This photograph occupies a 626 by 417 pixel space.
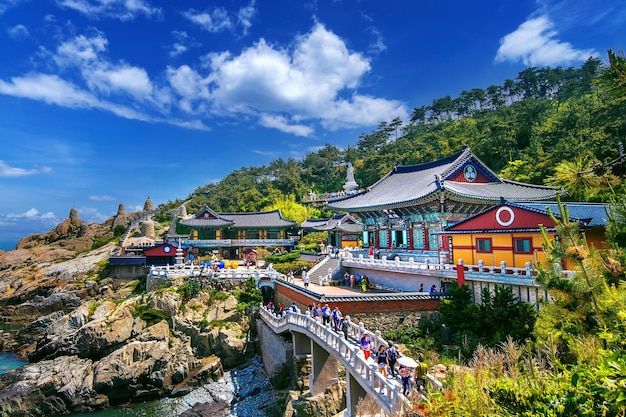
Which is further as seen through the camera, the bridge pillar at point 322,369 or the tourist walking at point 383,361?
the bridge pillar at point 322,369

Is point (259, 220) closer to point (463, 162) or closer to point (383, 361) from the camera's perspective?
point (463, 162)

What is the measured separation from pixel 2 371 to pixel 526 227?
3743 centimetres

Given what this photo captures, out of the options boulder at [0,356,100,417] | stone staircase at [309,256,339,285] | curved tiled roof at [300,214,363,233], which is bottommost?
boulder at [0,356,100,417]

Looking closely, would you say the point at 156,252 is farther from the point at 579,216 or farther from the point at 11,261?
the point at 579,216

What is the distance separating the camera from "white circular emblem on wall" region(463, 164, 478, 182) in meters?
29.2

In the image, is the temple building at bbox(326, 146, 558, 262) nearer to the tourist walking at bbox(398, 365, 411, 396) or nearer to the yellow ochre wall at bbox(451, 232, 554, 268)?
the yellow ochre wall at bbox(451, 232, 554, 268)

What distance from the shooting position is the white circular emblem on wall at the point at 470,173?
29.2 metres

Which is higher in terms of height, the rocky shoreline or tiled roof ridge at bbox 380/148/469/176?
tiled roof ridge at bbox 380/148/469/176

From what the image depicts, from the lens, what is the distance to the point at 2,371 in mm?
30672

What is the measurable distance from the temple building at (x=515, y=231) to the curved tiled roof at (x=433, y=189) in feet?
8.85

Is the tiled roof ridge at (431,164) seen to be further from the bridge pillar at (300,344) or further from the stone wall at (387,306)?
the bridge pillar at (300,344)

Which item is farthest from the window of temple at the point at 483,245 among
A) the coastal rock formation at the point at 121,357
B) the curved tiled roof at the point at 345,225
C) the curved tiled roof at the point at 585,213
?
the curved tiled roof at the point at 345,225

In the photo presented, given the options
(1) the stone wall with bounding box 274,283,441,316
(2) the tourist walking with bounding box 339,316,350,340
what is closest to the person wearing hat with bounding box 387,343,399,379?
(2) the tourist walking with bounding box 339,316,350,340

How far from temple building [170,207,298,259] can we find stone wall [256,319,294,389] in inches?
1139
